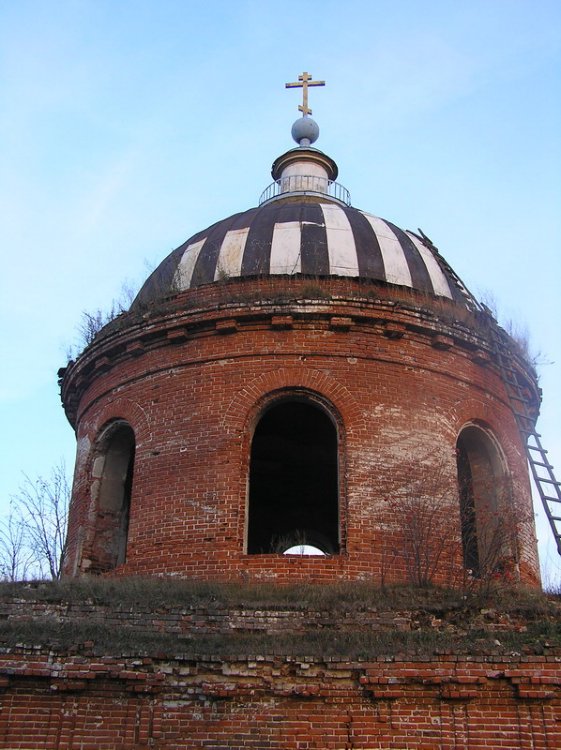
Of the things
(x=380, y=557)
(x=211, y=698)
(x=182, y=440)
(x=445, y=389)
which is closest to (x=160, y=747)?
(x=211, y=698)

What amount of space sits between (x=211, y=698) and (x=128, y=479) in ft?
18.1

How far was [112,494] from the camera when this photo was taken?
12469 millimetres

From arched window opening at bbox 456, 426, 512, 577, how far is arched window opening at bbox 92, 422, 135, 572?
460 cm

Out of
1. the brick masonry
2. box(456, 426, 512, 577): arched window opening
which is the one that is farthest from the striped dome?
the brick masonry

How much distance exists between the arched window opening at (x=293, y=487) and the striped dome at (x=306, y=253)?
9.99 feet

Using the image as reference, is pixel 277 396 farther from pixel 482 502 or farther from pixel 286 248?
pixel 482 502

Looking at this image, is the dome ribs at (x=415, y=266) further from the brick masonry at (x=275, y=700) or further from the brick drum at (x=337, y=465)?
the brick masonry at (x=275, y=700)

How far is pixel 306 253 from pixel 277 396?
8.02 feet

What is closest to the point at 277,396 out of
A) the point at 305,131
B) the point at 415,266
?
the point at 415,266

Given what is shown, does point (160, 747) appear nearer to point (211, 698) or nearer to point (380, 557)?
point (211, 698)

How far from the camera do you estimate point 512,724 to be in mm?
7602

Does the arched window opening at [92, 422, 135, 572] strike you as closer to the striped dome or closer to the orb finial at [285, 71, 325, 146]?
the striped dome

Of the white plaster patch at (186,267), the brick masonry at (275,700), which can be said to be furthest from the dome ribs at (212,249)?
the brick masonry at (275,700)

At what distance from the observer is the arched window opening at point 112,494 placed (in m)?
12.1
